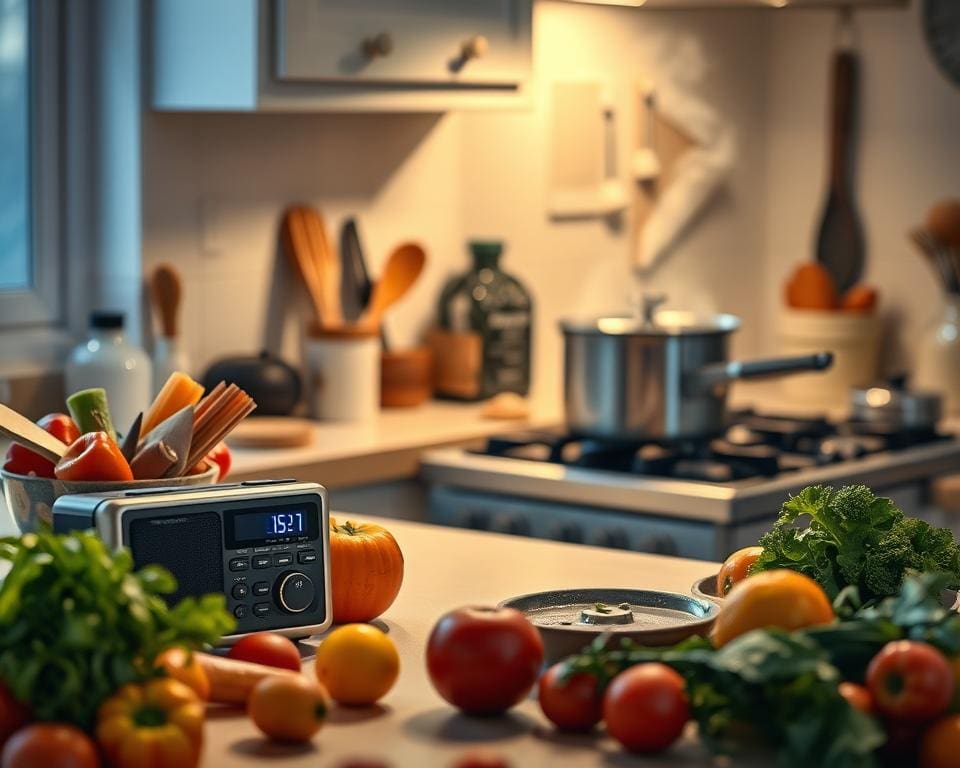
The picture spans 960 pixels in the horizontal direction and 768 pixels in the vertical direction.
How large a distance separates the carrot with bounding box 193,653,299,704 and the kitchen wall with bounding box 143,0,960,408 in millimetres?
1989

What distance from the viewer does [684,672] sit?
129cm

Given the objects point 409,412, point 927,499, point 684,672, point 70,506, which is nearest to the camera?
point 684,672

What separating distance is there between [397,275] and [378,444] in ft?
1.74

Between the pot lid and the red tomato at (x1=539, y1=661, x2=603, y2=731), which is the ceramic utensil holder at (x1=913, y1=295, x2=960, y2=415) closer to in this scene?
the pot lid

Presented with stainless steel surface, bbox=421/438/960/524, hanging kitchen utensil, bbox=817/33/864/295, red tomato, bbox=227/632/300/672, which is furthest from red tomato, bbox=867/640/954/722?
hanging kitchen utensil, bbox=817/33/864/295

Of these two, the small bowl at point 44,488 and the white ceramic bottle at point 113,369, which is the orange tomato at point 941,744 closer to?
the small bowl at point 44,488

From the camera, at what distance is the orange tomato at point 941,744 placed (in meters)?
1.21

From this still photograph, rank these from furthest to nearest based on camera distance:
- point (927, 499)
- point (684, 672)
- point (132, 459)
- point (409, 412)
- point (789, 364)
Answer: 1. point (409, 412)
2. point (927, 499)
3. point (789, 364)
4. point (132, 459)
5. point (684, 672)

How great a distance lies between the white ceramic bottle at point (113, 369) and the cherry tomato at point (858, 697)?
2.05 m

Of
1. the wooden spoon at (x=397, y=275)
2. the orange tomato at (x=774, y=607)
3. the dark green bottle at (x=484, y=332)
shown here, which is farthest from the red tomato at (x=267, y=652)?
the dark green bottle at (x=484, y=332)

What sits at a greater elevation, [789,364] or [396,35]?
[396,35]

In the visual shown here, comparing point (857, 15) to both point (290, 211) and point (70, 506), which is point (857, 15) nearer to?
point (290, 211)

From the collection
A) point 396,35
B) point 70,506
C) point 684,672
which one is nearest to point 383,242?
point 396,35

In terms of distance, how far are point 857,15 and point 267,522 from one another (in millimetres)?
3221
